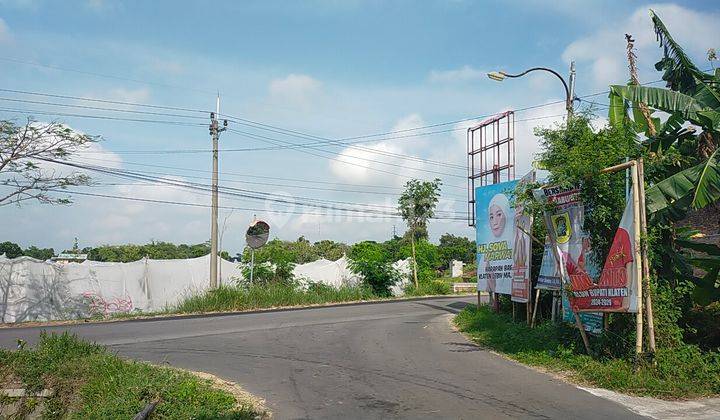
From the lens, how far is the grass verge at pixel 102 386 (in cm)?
787

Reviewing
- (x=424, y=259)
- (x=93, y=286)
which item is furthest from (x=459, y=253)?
(x=93, y=286)

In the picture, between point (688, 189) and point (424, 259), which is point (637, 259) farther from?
point (424, 259)

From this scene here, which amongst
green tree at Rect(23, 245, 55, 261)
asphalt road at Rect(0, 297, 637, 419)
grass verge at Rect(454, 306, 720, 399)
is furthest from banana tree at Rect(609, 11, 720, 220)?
green tree at Rect(23, 245, 55, 261)

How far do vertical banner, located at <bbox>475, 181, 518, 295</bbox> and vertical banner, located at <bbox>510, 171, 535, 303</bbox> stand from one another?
0.41 metres

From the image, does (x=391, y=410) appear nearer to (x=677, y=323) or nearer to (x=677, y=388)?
(x=677, y=388)

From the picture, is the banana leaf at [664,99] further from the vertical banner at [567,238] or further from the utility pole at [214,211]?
the utility pole at [214,211]

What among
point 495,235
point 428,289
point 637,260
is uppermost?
point 495,235

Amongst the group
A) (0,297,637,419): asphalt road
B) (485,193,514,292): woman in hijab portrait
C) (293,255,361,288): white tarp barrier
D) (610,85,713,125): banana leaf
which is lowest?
(0,297,637,419): asphalt road

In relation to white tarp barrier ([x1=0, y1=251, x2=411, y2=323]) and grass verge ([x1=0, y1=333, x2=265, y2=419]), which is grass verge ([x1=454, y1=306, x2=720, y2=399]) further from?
white tarp barrier ([x1=0, y1=251, x2=411, y2=323])

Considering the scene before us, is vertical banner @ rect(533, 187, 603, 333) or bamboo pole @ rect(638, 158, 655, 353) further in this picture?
vertical banner @ rect(533, 187, 603, 333)

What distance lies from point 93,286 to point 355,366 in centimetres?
1682

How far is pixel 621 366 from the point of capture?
32.4 ft

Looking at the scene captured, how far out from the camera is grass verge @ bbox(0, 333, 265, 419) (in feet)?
25.8

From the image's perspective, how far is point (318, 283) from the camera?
105ft
